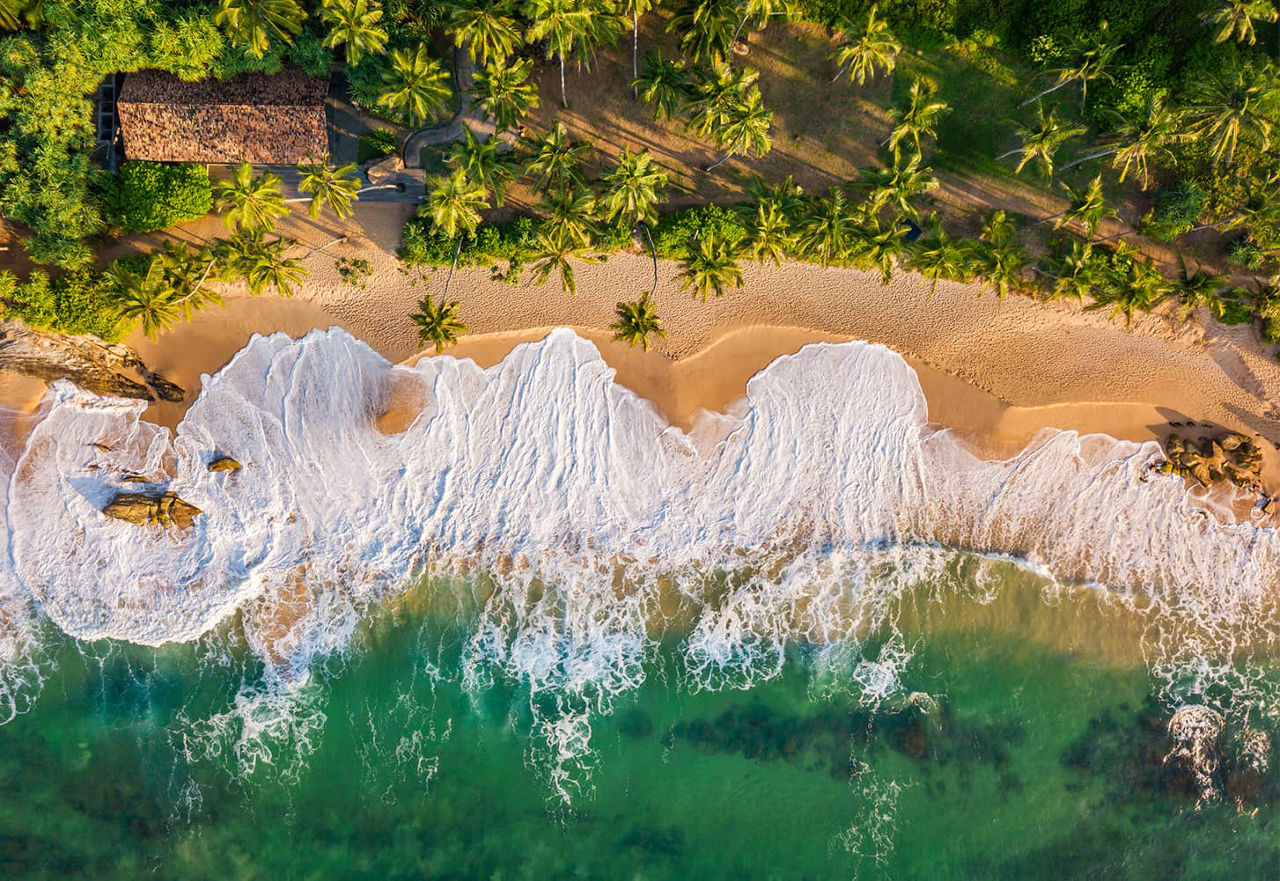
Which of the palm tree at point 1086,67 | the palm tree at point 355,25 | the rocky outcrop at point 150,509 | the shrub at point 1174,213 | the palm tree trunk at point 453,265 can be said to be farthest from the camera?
the rocky outcrop at point 150,509

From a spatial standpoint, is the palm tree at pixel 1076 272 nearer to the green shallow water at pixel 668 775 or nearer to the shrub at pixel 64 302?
the green shallow water at pixel 668 775

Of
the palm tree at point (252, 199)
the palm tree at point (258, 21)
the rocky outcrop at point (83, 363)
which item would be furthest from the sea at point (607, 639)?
the palm tree at point (258, 21)

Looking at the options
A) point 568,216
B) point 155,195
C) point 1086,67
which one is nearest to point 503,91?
point 568,216

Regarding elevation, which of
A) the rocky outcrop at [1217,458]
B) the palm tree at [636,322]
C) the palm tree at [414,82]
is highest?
the palm tree at [414,82]

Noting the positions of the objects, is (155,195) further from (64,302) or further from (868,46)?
(868,46)

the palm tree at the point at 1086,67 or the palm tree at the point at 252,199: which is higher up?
the palm tree at the point at 1086,67

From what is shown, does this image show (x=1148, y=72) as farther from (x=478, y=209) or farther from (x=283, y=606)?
(x=283, y=606)

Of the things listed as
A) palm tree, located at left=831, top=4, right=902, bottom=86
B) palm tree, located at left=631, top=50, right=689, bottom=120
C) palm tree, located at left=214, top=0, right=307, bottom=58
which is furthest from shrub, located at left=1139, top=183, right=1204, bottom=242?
palm tree, located at left=214, top=0, right=307, bottom=58
